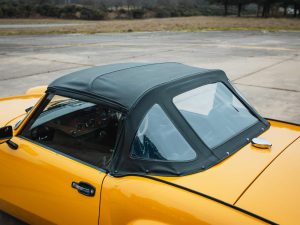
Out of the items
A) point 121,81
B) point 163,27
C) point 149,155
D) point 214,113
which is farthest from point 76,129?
point 163,27

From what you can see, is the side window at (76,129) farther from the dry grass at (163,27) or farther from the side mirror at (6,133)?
the dry grass at (163,27)

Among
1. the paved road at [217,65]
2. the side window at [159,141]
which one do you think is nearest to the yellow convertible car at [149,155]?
the side window at [159,141]

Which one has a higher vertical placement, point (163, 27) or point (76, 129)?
point (76, 129)

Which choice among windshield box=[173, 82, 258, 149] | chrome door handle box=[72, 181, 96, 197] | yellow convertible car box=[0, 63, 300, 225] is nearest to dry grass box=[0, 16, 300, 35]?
yellow convertible car box=[0, 63, 300, 225]

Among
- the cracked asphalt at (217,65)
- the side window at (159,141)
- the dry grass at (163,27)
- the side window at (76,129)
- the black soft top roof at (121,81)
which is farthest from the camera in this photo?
the dry grass at (163,27)

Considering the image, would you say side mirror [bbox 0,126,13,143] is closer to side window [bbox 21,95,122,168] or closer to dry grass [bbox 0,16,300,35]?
side window [bbox 21,95,122,168]

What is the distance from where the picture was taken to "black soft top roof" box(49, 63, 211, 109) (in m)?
2.28

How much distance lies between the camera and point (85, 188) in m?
2.19

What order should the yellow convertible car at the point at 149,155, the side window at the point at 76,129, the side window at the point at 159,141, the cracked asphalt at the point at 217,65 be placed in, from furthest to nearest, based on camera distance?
the cracked asphalt at the point at 217,65 < the side window at the point at 76,129 < the side window at the point at 159,141 < the yellow convertible car at the point at 149,155

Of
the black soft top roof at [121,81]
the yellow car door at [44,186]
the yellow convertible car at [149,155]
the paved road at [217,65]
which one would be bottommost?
the paved road at [217,65]

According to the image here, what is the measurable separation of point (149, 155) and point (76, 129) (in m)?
0.85

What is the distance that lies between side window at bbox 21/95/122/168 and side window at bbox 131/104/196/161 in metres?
0.31

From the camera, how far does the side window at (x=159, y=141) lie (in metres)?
2.13

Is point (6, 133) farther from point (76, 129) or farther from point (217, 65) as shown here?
point (217, 65)
